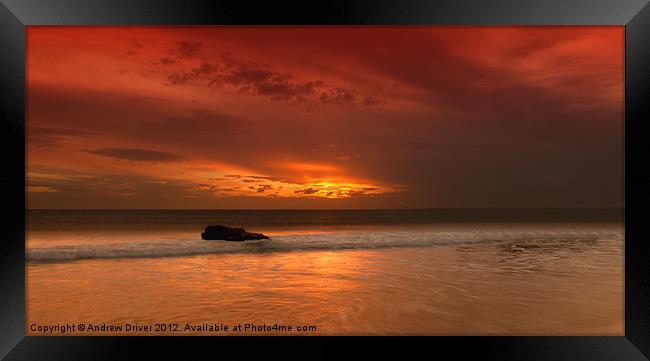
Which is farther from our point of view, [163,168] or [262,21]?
[163,168]

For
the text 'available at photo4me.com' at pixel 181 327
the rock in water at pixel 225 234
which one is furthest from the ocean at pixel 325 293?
the rock in water at pixel 225 234

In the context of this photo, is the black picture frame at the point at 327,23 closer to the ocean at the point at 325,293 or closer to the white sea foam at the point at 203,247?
the ocean at the point at 325,293

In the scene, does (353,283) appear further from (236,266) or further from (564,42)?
(564,42)

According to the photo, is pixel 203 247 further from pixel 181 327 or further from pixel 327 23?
pixel 327 23

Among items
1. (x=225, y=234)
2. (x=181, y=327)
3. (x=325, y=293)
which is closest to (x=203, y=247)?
(x=225, y=234)

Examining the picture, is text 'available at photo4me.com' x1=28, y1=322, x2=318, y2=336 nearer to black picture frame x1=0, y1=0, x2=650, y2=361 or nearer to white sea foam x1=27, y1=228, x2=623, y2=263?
black picture frame x1=0, y1=0, x2=650, y2=361

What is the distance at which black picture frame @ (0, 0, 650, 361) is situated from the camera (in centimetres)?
207

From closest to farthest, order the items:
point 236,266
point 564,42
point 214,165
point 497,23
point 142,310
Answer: point 497,23, point 142,310, point 564,42, point 236,266, point 214,165

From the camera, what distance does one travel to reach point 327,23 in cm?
210

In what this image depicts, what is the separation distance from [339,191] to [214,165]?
2734mm

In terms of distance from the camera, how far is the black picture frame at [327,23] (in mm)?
2068

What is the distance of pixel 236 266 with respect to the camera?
467 cm

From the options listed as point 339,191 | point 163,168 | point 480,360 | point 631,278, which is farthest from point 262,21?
point 163,168

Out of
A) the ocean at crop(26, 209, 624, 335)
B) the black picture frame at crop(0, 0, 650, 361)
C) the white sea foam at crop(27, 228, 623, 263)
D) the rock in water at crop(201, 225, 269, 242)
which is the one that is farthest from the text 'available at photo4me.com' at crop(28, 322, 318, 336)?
the rock in water at crop(201, 225, 269, 242)
